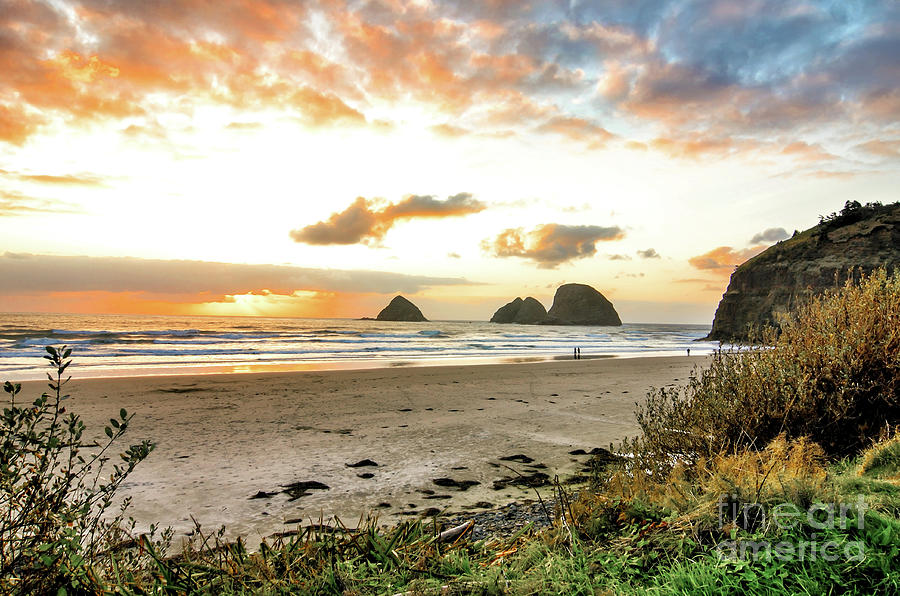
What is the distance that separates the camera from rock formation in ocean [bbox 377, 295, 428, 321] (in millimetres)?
167375

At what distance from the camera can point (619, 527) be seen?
3.25 m

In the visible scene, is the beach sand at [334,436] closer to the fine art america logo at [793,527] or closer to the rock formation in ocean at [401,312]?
the fine art america logo at [793,527]

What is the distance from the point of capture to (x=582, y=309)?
184m

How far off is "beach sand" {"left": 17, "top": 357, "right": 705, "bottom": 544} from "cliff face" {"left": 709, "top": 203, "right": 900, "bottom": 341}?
35266 mm

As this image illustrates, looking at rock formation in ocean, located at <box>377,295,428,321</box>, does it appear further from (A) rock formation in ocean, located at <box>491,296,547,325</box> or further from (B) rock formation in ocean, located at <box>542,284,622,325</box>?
(B) rock formation in ocean, located at <box>542,284,622,325</box>

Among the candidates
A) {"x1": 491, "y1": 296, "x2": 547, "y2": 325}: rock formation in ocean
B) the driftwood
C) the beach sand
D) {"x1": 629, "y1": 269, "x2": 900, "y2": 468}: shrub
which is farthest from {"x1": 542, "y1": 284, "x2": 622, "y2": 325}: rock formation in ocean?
the driftwood

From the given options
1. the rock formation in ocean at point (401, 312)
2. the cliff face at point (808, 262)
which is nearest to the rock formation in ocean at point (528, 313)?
the rock formation in ocean at point (401, 312)

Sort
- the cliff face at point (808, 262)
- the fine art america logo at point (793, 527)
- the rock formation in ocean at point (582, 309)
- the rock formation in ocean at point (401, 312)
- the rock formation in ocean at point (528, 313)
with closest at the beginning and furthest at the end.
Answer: the fine art america logo at point (793, 527)
the cliff face at point (808, 262)
the rock formation in ocean at point (401, 312)
the rock formation in ocean at point (582, 309)
the rock formation in ocean at point (528, 313)

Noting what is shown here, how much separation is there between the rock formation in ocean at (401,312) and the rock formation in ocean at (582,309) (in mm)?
48465

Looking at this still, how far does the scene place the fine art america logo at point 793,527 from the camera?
240cm

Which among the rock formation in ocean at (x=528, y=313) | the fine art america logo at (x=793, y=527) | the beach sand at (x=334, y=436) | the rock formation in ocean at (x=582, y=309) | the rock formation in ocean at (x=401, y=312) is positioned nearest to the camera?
the fine art america logo at (x=793, y=527)

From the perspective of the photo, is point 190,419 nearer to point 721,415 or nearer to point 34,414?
point 34,414

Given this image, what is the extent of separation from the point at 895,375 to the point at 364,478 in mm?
6199

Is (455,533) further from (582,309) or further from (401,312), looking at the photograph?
(582,309)
